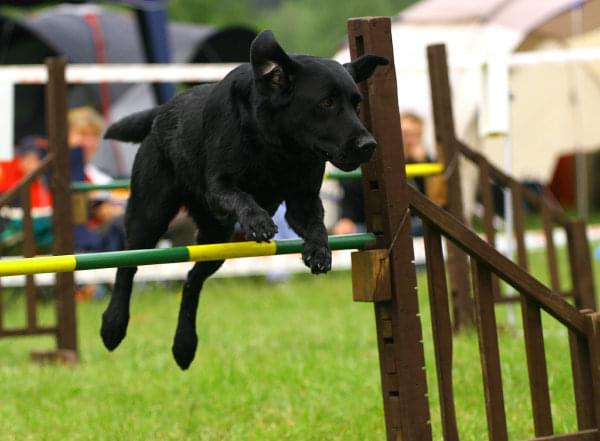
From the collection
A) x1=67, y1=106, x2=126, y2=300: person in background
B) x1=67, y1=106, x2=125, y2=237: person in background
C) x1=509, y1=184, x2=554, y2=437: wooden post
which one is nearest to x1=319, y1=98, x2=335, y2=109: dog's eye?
x1=509, y1=184, x2=554, y2=437: wooden post

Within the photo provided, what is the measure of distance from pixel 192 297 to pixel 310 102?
116 centimetres

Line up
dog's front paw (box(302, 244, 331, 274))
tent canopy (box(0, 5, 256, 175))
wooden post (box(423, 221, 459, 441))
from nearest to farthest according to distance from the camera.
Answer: dog's front paw (box(302, 244, 331, 274)) < wooden post (box(423, 221, 459, 441)) < tent canopy (box(0, 5, 256, 175))

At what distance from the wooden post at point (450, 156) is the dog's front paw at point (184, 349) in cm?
253

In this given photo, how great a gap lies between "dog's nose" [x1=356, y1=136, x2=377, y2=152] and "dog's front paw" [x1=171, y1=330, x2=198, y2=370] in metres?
1.20

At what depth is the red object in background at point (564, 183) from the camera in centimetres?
1777

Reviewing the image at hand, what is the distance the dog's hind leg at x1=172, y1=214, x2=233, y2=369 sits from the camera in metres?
3.94

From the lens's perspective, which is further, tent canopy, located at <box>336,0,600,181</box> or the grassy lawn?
tent canopy, located at <box>336,0,600,181</box>

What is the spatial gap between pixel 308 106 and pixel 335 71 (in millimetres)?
133

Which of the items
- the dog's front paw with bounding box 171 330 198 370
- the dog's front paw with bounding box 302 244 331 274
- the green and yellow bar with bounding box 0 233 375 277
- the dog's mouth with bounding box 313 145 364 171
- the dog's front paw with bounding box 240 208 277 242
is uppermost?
the dog's mouth with bounding box 313 145 364 171

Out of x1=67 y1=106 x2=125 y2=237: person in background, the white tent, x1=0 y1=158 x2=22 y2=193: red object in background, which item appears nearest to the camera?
x1=0 y1=158 x2=22 y2=193: red object in background

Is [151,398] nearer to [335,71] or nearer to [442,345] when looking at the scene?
[442,345]

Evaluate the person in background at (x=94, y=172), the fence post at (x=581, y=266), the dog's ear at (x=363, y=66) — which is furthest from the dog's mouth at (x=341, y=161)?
the person in background at (x=94, y=172)

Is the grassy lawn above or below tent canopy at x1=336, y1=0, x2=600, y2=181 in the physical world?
below

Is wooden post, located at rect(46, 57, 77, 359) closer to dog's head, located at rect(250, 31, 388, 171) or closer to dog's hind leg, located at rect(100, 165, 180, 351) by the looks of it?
dog's hind leg, located at rect(100, 165, 180, 351)
